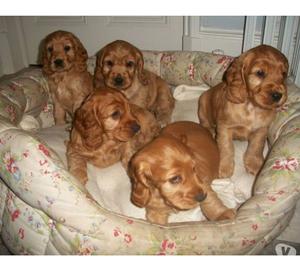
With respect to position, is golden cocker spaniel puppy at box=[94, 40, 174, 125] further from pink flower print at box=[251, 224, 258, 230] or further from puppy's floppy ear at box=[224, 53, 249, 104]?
pink flower print at box=[251, 224, 258, 230]

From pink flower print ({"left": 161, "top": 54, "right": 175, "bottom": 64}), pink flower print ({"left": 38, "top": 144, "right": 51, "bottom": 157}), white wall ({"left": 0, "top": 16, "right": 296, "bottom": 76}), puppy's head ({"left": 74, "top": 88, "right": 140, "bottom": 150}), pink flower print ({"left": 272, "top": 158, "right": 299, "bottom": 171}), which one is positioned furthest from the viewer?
white wall ({"left": 0, "top": 16, "right": 296, "bottom": 76})

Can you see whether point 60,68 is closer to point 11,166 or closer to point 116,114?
point 116,114

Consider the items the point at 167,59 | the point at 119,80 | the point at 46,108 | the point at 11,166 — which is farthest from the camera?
the point at 167,59

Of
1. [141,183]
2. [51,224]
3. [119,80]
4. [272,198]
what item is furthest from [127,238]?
[119,80]

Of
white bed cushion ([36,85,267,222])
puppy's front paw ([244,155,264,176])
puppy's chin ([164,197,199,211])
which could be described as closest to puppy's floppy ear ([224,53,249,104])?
puppy's front paw ([244,155,264,176])

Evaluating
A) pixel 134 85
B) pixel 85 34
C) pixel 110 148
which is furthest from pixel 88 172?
pixel 85 34
